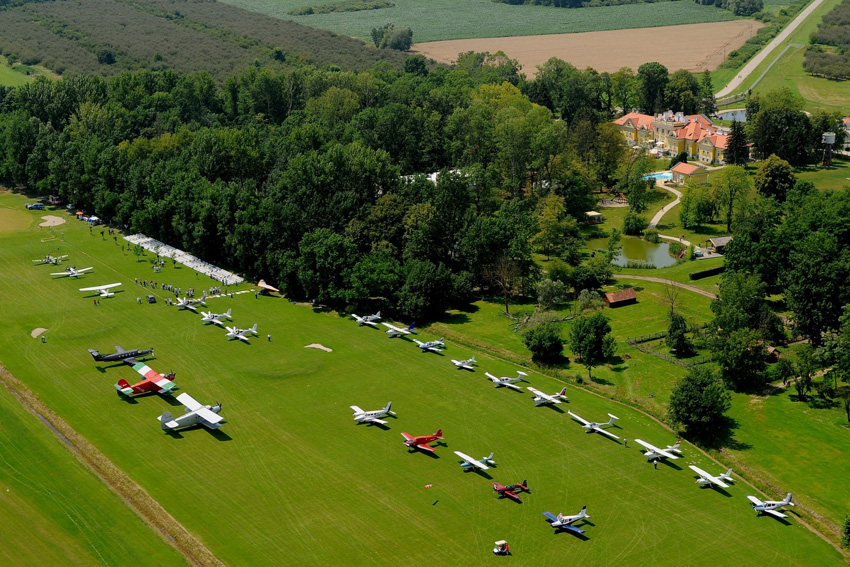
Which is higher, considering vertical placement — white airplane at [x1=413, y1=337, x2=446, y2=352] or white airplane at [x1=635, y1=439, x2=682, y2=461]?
white airplane at [x1=413, y1=337, x2=446, y2=352]

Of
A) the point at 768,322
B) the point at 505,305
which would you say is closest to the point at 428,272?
the point at 505,305

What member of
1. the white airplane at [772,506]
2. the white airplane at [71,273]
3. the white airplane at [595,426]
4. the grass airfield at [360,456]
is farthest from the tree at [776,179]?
the white airplane at [71,273]

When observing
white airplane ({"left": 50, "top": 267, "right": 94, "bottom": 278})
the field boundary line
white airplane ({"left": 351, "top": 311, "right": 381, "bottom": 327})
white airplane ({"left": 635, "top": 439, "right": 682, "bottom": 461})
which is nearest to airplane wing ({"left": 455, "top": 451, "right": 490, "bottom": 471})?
white airplane ({"left": 635, "top": 439, "right": 682, "bottom": 461})

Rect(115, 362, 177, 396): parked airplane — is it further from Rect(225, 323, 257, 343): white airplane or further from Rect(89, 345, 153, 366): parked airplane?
Rect(225, 323, 257, 343): white airplane

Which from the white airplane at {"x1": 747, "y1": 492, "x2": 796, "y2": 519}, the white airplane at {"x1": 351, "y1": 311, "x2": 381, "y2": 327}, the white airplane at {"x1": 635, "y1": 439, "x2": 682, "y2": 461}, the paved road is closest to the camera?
the white airplane at {"x1": 747, "y1": 492, "x2": 796, "y2": 519}

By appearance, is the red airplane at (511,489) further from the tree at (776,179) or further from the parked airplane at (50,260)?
the tree at (776,179)
